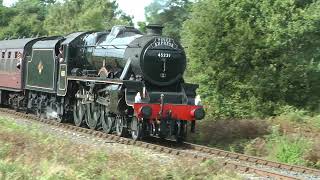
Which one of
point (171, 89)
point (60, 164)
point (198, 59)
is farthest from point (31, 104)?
point (60, 164)

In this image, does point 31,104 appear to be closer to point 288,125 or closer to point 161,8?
point 288,125

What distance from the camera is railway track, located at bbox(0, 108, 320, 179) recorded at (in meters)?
10.8

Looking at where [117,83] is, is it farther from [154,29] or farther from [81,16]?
[81,16]

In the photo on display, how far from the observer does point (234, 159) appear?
42.0ft

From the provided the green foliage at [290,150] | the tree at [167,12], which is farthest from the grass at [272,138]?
the tree at [167,12]

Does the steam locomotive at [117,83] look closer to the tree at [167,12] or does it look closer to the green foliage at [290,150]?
the green foliage at [290,150]

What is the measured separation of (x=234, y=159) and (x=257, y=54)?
9.35 m

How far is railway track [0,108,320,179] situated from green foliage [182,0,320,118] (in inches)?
273

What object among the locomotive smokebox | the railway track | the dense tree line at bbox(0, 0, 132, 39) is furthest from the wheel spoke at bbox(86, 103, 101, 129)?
the dense tree line at bbox(0, 0, 132, 39)

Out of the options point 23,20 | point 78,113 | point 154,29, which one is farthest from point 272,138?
point 23,20

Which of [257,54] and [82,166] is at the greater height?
[257,54]

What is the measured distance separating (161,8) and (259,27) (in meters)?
Answer: 51.6

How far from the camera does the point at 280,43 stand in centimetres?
2112

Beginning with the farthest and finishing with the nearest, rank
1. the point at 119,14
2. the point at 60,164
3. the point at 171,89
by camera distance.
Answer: the point at 119,14, the point at 171,89, the point at 60,164
